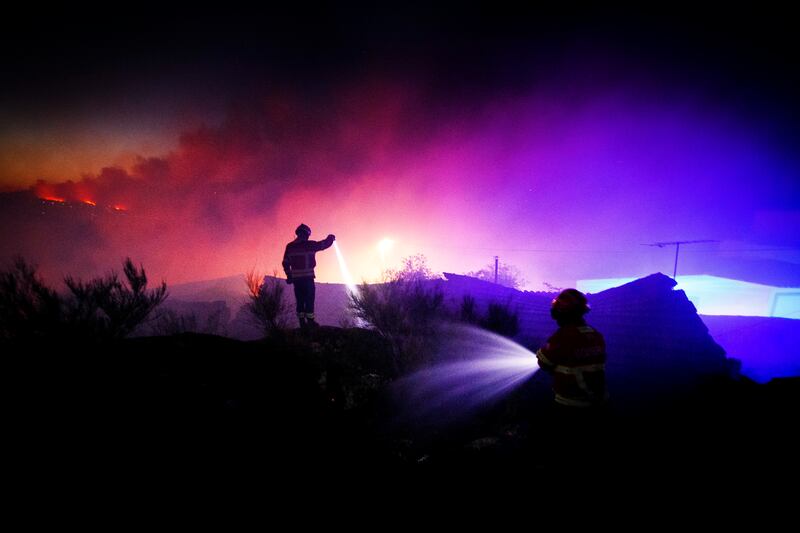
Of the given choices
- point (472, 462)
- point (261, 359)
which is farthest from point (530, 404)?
point (261, 359)

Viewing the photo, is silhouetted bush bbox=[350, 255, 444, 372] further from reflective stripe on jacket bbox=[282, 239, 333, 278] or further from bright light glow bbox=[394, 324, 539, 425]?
reflective stripe on jacket bbox=[282, 239, 333, 278]

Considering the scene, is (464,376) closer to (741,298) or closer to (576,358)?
(576,358)

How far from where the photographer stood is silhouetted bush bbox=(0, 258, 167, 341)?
509 cm

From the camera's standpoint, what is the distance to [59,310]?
5316mm

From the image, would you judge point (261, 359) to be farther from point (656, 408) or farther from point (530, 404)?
point (656, 408)

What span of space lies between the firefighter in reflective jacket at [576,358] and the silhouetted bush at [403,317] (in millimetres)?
3124

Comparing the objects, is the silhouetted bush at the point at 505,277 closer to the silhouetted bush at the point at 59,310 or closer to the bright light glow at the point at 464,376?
the bright light glow at the point at 464,376

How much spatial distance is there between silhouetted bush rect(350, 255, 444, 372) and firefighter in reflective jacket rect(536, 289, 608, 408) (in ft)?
10.2

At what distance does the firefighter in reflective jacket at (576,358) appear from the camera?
324cm

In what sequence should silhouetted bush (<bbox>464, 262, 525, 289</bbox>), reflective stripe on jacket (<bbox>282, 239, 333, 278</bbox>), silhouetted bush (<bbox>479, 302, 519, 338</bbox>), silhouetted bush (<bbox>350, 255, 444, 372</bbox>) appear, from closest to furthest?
1. silhouetted bush (<bbox>350, 255, 444, 372</bbox>)
2. silhouetted bush (<bbox>479, 302, 519, 338</bbox>)
3. reflective stripe on jacket (<bbox>282, 239, 333, 278</bbox>)
4. silhouetted bush (<bbox>464, 262, 525, 289</bbox>)

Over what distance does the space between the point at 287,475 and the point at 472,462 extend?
228 centimetres

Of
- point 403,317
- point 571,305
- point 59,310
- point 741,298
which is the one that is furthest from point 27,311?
point 741,298

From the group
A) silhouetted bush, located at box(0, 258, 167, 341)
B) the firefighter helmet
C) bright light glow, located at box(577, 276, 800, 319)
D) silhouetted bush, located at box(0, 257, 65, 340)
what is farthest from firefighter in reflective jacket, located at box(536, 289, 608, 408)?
bright light glow, located at box(577, 276, 800, 319)

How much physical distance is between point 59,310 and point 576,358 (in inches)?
318
